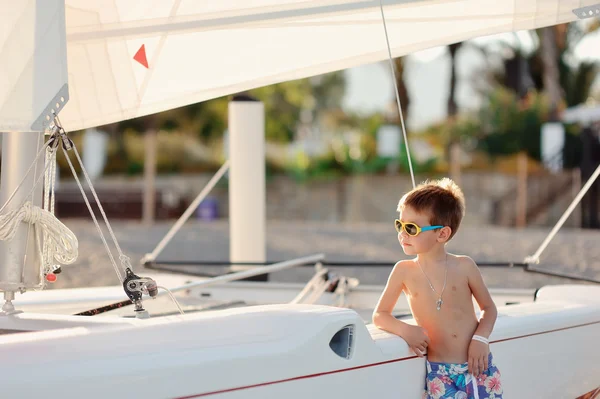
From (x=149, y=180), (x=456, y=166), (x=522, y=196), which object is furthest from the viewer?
(x=456, y=166)

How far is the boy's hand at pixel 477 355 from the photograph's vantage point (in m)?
2.37

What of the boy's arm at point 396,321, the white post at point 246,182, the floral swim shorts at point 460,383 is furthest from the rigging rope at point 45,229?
the white post at point 246,182

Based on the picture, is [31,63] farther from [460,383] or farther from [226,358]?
[460,383]

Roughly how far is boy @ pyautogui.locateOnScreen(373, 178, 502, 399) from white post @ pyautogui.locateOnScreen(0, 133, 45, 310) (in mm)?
1003

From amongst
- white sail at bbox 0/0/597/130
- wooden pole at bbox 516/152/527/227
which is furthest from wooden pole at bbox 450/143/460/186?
white sail at bbox 0/0/597/130

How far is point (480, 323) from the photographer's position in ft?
7.91

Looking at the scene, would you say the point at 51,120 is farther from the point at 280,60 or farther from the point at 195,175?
the point at 195,175

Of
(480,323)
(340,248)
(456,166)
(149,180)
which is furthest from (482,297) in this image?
(456,166)

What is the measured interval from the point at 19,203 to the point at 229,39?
4.48 feet

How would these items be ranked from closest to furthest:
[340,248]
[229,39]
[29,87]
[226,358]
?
[226,358]
[29,87]
[229,39]
[340,248]

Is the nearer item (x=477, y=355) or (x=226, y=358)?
(x=226, y=358)

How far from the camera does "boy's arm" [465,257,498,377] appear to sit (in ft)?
7.77

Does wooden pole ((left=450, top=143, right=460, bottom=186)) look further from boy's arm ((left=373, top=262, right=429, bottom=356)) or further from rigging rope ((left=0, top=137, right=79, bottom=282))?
rigging rope ((left=0, top=137, right=79, bottom=282))

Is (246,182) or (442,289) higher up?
(246,182)
